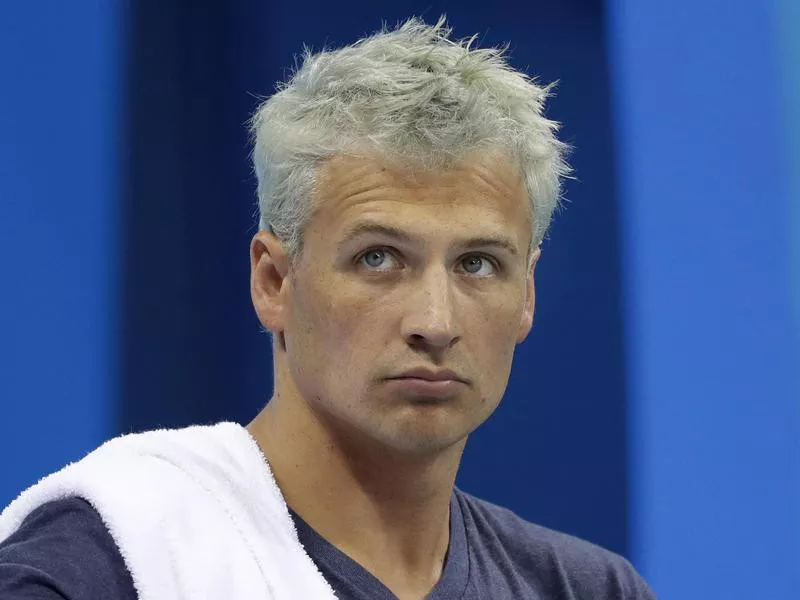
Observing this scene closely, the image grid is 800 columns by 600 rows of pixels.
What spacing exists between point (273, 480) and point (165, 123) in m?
0.76

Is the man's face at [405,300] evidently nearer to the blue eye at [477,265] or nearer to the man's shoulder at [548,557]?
the blue eye at [477,265]

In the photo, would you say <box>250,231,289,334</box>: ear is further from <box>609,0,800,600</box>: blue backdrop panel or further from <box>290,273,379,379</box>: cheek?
<box>609,0,800,600</box>: blue backdrop panel

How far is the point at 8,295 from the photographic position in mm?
1396

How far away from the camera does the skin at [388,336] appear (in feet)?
3.16

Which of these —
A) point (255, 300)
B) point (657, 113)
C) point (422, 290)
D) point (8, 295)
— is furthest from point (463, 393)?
point (657, 113)

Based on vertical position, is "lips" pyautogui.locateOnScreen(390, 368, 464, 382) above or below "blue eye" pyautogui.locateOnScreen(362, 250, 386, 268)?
below

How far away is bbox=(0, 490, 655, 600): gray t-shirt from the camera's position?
0.81 meters

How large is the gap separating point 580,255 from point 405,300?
70cm

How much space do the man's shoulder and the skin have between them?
12cm

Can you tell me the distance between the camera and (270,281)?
1068mm

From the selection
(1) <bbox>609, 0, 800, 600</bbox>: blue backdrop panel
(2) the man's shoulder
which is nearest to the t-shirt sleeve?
(2) the man's shoulder

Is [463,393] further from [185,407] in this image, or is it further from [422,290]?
[185,407]

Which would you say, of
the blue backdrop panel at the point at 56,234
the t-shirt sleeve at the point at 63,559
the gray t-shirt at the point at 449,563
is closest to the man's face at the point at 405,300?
the gray t-shirt at the point at 449,563

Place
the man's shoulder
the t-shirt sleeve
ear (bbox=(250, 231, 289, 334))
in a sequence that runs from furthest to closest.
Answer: the man's shoulder, ear (bbox=(250, 231, 289, 334)), the t-shirt sleeve
